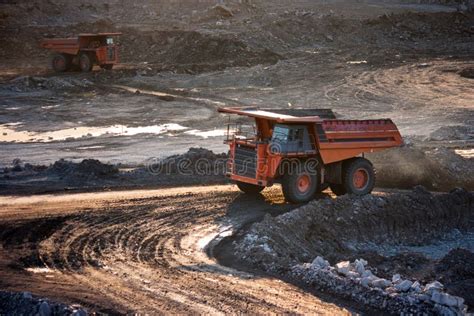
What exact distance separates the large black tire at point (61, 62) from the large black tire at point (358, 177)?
23.0 meters

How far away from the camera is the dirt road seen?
504 inches

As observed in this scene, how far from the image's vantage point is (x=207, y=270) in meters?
14.5

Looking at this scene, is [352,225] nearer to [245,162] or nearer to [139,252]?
[245,162]

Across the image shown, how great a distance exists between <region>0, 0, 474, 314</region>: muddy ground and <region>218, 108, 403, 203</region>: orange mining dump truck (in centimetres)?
68

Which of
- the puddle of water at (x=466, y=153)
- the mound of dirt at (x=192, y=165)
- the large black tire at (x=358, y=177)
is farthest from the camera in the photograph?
the puddle of water at (x=466, y=153)

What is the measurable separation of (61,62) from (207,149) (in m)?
16.3

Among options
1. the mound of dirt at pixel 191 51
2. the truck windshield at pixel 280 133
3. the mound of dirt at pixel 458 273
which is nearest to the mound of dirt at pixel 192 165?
the truck windshield at pixel 280 133

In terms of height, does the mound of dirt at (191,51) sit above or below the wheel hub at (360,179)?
above

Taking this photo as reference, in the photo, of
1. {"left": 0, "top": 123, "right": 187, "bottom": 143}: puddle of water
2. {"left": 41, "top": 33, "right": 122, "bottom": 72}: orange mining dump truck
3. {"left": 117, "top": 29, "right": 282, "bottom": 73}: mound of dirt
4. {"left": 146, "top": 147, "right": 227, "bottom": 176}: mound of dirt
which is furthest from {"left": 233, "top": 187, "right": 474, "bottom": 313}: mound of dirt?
{"left": 41, "top": 33, "right": 122, "bottom": 72}: orange mining dump truck

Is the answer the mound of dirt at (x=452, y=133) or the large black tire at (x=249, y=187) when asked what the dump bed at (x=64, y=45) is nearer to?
the mound of dirt at (x=452, y=133)

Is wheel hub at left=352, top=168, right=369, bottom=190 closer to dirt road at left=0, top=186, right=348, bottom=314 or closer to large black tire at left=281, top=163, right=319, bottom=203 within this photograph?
large black tire at left=281, top=163, right=319, bottom=203

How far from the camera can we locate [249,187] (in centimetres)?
2009

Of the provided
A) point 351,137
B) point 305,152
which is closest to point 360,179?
point 351,137

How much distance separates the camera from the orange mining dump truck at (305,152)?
61.6 feet
